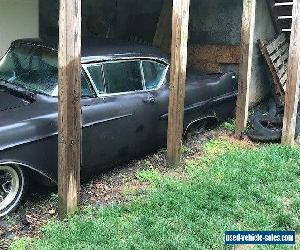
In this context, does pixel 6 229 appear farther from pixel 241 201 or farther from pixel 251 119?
pixel 251 119

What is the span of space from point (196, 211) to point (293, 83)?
2.99 metres

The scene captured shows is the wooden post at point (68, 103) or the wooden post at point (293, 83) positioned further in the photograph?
the wooden post at point (293, 83)

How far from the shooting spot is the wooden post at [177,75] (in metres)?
5.33

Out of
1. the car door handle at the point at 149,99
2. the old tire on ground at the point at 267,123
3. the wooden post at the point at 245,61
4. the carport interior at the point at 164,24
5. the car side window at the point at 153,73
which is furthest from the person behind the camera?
the carport interior at the point at 164,24

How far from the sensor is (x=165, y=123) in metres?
5.91

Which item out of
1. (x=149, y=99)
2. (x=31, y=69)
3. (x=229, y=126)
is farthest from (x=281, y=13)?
(x=31, y=69)

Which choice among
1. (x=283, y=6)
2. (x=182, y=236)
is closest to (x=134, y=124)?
(x=182, y=236)

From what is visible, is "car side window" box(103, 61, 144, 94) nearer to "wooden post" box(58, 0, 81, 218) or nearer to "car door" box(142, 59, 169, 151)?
"car door" box(142, 59, 169, 151)

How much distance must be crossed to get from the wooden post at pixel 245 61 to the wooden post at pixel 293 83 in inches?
24.4

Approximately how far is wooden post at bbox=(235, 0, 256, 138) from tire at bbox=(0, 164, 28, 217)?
12.2ft

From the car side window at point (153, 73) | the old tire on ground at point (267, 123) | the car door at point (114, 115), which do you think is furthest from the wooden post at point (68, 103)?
the old tire on ground at point (267, 123)

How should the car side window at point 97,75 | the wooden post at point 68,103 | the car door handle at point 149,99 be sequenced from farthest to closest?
the car door handle at point 149,99 < the car side window at point 97,75 < the wooden post at point 68,103

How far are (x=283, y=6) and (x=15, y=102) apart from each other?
563cm

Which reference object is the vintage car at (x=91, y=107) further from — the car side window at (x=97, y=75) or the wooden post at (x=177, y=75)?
the wooden post at (x=177, y=75)
